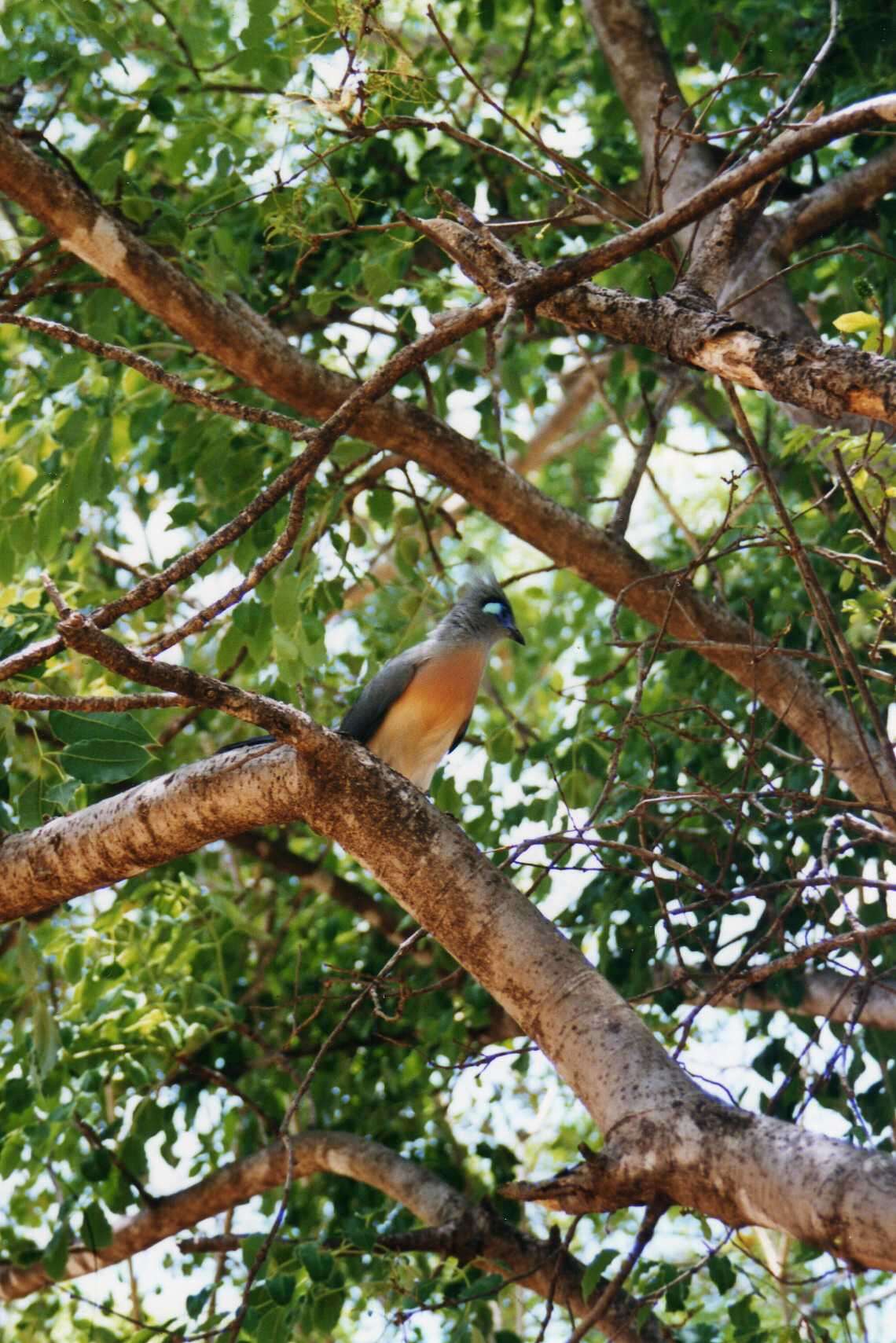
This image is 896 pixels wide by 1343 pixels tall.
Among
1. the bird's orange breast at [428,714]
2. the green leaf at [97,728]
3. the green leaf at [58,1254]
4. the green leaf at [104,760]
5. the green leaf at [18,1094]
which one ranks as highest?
the bird's orange breast at [428,714]

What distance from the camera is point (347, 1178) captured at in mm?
4176

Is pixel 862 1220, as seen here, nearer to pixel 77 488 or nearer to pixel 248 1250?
pixel 248 1250

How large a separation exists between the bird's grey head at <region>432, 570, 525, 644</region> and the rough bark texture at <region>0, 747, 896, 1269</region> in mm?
1941

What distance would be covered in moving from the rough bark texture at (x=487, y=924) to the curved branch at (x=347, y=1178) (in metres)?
1.41

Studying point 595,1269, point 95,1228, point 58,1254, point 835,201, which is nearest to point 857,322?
point 595,1269

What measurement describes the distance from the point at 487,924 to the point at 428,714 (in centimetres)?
184

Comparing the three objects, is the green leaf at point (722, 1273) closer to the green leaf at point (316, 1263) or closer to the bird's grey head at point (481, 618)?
the green leaf at point (316, 1263)

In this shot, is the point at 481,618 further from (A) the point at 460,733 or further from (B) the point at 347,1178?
(B) the point at 347,1178

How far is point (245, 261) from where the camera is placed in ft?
12.5

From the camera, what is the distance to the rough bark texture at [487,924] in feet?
5.56

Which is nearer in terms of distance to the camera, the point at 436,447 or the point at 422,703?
the point at 436,447

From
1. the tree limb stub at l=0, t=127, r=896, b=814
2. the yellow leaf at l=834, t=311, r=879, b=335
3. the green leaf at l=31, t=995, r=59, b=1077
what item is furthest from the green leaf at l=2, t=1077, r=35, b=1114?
the yellow leaf at l=834, t=311, r=879, b=335

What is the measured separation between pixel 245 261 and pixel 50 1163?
2658 millimetres

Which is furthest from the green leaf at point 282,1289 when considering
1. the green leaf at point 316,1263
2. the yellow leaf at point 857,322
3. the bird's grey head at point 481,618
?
the yellow leaf at point 857,322
